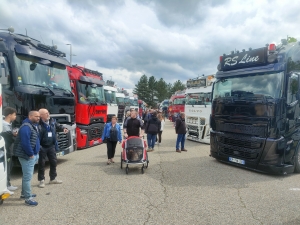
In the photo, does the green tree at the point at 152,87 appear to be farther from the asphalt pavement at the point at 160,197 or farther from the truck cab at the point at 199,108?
the asphalt pavement at the point at 160,197

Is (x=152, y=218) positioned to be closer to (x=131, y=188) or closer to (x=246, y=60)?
(x=131, y=188)

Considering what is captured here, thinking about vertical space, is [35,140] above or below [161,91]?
below

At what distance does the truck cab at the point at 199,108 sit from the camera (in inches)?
443

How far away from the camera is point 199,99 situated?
12.0 meters

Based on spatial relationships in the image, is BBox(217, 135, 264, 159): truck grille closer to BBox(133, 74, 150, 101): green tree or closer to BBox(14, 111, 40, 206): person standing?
BBox(14, 111, 40, 206): person standing

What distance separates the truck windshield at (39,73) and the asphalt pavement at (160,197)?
97.8 inches

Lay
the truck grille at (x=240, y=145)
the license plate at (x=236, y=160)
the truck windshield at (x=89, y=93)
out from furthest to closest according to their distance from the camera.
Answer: the truck windshield at (x=89, y=93), the license plate at (x=236, y=160), the truck grille at (x=240, y=145)

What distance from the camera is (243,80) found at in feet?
21.6

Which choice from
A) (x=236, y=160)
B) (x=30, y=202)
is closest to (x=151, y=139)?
(x=236, y=160)

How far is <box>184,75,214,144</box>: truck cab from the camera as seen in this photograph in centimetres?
1125

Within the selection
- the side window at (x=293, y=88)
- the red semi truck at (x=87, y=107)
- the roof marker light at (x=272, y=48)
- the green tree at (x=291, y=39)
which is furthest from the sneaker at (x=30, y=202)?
the green tree at (x=291, y=39)

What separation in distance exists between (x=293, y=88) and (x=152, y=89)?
73796mm

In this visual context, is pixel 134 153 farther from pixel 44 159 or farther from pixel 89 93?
pixel 89 93

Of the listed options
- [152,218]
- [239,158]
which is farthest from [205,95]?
[152,218]
